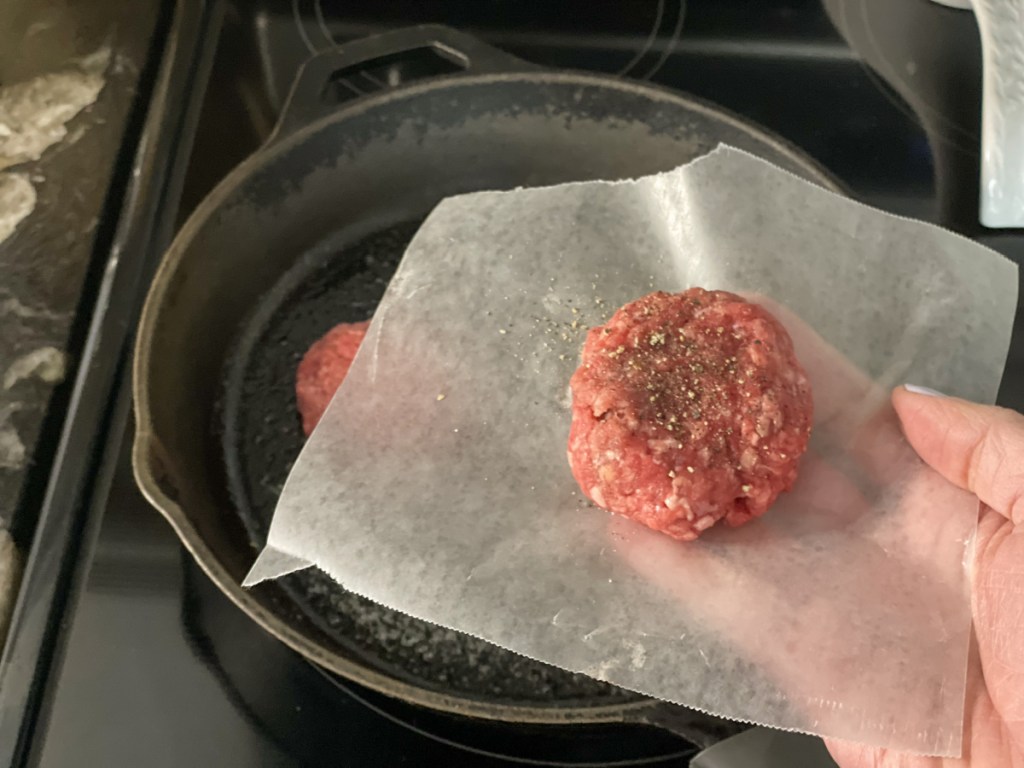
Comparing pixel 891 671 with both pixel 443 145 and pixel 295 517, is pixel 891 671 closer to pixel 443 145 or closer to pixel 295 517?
pixel 295 517

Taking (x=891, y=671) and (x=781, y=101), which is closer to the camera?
(x=891, y=671)

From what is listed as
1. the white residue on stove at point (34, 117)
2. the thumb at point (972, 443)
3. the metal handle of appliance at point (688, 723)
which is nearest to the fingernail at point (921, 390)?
the thumb at point (972, 443)

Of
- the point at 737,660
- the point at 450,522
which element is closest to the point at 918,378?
the point at 737,660

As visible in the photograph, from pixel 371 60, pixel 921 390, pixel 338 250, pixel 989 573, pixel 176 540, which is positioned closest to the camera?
pixel 989 573

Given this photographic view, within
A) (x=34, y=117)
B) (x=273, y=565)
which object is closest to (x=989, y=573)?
(x=273, y=565)

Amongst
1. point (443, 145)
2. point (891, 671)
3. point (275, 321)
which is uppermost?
point (443, 145)

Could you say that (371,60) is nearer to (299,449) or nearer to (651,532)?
(299,449)

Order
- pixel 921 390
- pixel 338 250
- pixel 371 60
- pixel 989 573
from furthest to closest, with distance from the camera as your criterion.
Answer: pixel 338 250 < pixel 371 60 < pixel 921 390 < pixel 989 573

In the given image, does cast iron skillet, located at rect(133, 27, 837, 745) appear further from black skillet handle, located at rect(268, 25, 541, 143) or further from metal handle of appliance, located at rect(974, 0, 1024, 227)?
metal handle of appliance, located at rect(974, 0, 1024, 227)
